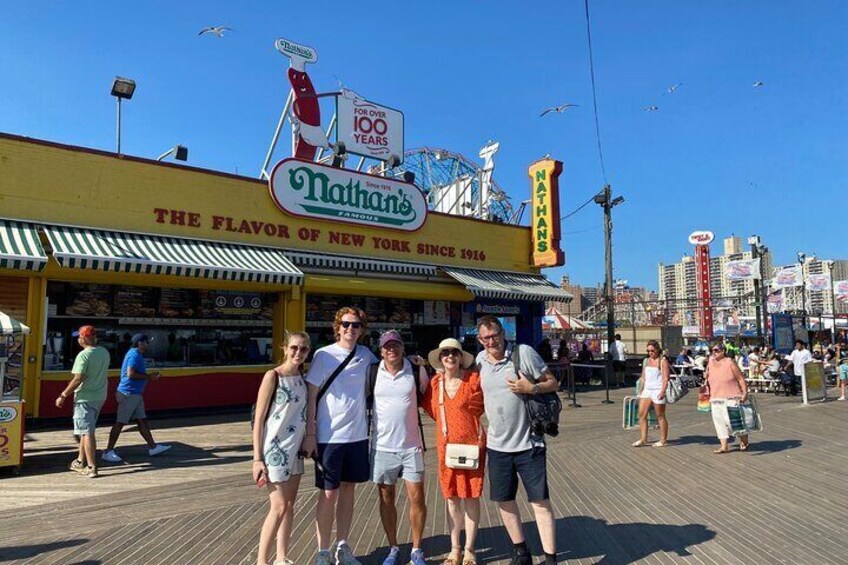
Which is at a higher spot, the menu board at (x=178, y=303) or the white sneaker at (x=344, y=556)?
the menu board at (x=178, y=303)

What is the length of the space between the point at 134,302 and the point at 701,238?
134 feet

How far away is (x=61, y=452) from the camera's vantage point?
27.5 feet

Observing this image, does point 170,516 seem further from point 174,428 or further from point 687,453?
point 687,453

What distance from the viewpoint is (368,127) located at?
16.8 metres

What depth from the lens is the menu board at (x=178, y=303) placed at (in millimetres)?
12781

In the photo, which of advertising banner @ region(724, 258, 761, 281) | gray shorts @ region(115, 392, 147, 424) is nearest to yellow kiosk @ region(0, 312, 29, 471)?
gray shorts @ region(115, 392, 147, 424)

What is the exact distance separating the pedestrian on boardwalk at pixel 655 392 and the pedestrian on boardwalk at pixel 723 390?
67 centimetres

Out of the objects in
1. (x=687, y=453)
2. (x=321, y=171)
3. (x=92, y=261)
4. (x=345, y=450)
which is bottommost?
(x=687, y=453)

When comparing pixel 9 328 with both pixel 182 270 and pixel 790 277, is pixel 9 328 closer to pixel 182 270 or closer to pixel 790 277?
pixel 182 270

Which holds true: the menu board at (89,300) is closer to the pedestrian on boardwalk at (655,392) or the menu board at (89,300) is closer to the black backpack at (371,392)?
the black backpack at (371,392)

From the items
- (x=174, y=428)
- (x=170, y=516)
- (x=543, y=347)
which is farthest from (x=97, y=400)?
(x=543, y=347)

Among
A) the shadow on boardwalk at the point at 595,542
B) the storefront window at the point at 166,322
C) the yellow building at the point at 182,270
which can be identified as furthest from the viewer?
the storefront window at the point at 166,322

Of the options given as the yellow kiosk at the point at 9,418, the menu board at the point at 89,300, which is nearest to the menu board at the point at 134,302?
the menu board at the point at 89,300

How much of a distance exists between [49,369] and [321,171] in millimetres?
7007
